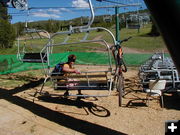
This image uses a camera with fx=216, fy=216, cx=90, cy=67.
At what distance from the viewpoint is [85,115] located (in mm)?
4859

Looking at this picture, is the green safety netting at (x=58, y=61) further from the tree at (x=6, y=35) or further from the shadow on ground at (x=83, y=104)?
the tree at (x=6, y=35)

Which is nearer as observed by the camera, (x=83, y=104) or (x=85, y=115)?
(x=85, y=115)

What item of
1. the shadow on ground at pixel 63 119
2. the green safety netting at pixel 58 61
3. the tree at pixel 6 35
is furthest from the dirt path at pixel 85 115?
the tree at pixel 6 35

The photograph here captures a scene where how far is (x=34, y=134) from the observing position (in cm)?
400

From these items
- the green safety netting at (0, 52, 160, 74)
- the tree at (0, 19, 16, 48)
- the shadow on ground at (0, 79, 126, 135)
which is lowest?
the shadow on ground at (0, 79, 126, 135)

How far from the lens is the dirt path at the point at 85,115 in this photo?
4109 mm

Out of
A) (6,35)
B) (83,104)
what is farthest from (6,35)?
(83,104)

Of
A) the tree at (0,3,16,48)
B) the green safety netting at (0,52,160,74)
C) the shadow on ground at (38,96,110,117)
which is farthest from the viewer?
the tree at (0,3,16,48)

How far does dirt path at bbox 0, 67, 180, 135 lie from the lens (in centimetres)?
411

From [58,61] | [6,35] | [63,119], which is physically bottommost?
[63,119]

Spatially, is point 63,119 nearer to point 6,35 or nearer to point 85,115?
point 85,115

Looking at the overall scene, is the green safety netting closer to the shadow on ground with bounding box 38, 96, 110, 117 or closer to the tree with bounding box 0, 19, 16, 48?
the shadow on ground with bounding box 38, 96, 110, 117

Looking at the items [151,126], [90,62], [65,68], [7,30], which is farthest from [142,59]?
[7,30]

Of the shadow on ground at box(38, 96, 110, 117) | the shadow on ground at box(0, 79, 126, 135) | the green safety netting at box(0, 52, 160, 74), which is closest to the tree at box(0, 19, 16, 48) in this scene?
the green safety netting at box(0, 52, 160, 74)
